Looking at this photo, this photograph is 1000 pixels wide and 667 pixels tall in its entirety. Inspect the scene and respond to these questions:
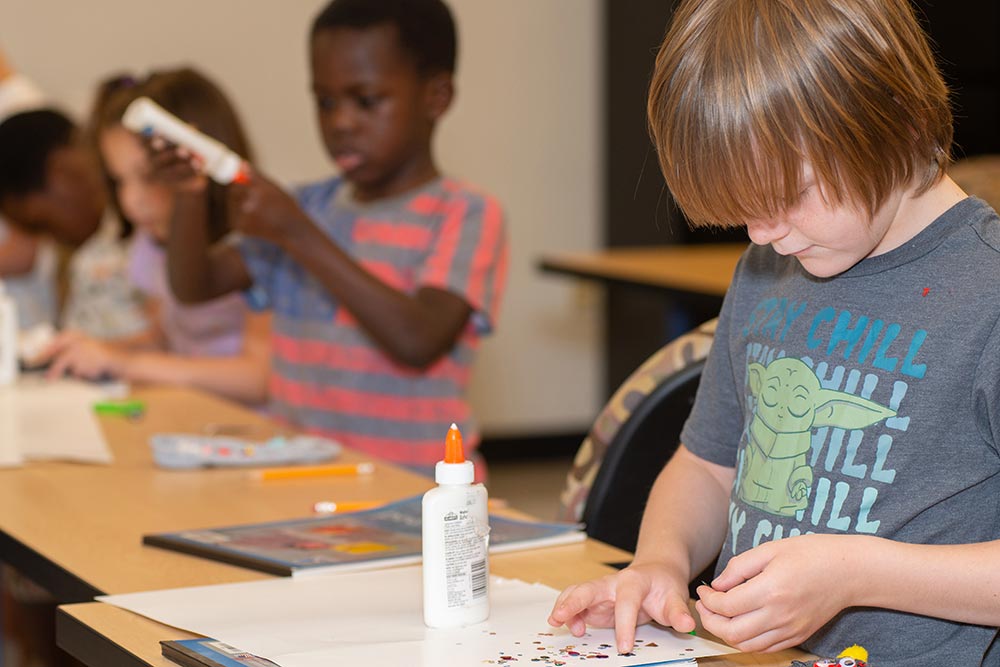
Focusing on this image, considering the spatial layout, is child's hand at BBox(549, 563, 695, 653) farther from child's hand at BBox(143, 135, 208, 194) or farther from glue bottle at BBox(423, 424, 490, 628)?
child's hand at BBox(143, 135, 208, 194)

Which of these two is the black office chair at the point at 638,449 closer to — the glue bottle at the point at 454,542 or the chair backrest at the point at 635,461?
the chair backrest at the point at 635,461

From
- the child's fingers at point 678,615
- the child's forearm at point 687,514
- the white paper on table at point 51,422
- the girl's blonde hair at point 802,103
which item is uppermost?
the girl's blonde hair at point 802,103

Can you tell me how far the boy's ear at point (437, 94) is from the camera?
1.92 m

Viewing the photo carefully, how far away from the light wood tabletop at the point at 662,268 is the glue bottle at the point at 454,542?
179cm

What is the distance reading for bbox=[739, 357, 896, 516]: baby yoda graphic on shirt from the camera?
94 centimetres

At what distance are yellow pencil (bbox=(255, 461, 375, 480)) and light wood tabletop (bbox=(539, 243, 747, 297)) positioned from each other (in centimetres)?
131

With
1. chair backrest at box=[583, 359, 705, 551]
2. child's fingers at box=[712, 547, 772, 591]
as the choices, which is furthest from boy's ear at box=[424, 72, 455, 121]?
child's fingers at box=[712, 547, 772, 591]

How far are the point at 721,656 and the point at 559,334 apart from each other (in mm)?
3595

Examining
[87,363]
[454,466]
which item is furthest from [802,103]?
[87,363]

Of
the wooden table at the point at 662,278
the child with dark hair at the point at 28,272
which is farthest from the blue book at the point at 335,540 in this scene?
the child with dark hair at the point at 28,272

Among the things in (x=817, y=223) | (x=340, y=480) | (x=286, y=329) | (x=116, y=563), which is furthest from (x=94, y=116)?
(x=817, y=223)

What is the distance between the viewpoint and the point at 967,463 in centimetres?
89

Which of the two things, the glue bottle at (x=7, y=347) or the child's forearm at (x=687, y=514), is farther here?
the glue bottle at (x=7, y=347)

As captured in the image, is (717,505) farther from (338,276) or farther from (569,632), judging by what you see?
(338,276)
